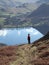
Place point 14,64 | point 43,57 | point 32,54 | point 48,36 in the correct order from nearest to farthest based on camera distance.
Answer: point 14,64, point 43,57, point 32,54, point 48,36

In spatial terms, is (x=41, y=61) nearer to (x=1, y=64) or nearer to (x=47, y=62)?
(x=47, y=62)

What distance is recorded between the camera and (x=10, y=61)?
3080 centimetres

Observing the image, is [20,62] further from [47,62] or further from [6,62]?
[47,62]

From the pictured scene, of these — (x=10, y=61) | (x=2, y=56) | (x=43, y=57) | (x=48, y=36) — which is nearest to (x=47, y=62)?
(x=43, y=57)

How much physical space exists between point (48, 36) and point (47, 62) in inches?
802

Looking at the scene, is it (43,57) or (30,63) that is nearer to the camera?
(30,63)

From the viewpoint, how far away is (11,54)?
121 ft

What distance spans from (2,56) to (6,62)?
203 inches

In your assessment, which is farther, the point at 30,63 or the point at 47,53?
the point at 47,53

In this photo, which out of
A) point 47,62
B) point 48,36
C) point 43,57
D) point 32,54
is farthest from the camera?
point 48,36

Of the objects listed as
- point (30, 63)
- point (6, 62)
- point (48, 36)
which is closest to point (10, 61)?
point (6, 62)

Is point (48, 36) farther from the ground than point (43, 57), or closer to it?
farther from the ground

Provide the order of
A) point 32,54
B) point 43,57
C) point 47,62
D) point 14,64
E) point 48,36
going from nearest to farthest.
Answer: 1. point 47,62
2. point 14,64
3. point 43,57
4. point 32,54
5. point 48,36

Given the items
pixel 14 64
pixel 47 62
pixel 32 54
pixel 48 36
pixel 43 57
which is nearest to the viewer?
pixel 47 62
